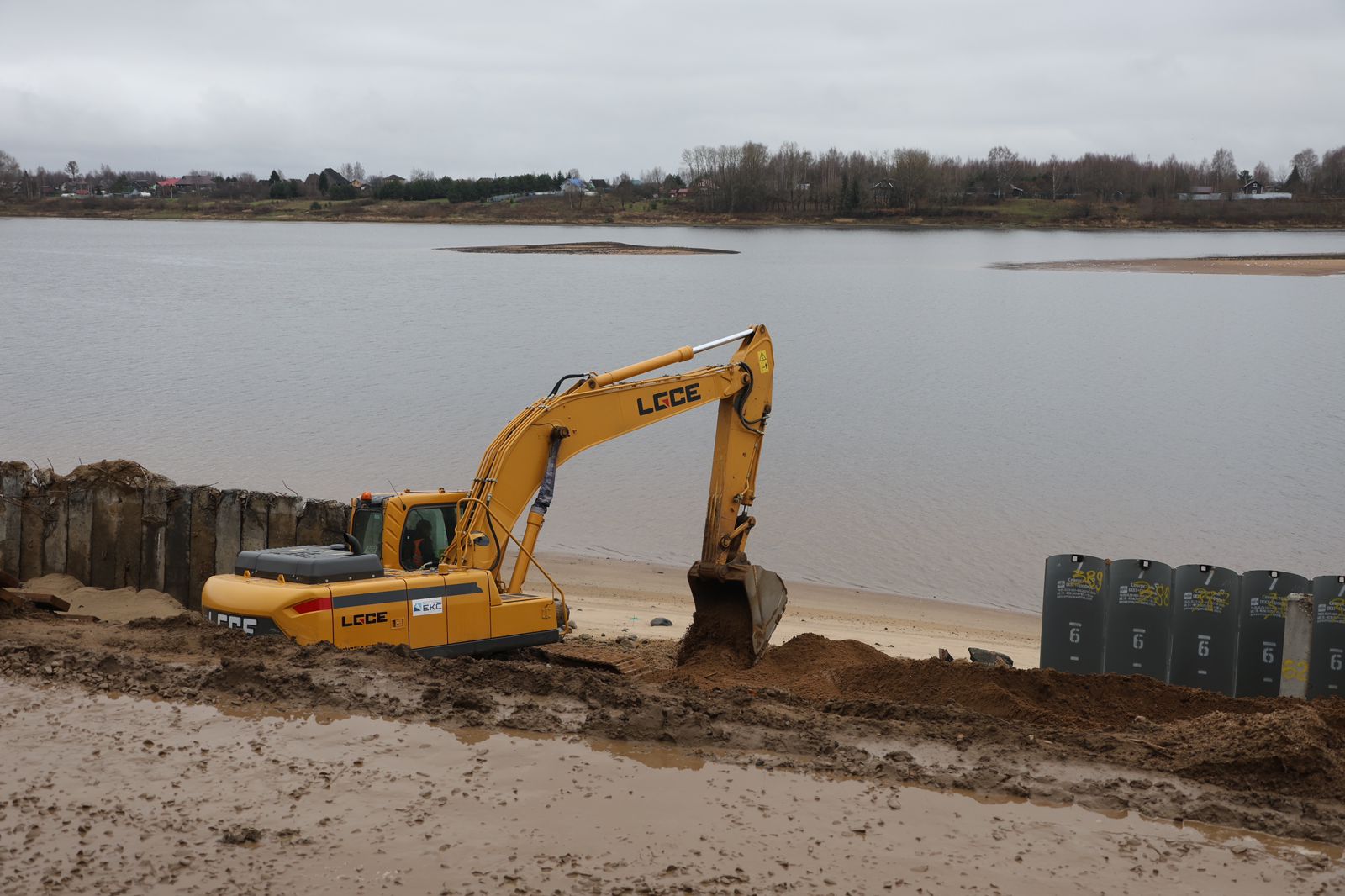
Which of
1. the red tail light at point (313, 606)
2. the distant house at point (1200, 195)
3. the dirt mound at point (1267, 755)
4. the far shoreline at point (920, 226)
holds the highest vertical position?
the distant house at point (1200, 195)

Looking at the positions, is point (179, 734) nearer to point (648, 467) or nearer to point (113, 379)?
point (648, 467)

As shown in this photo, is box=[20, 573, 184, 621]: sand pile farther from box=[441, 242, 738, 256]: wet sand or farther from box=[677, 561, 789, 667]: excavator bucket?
box=[441, 242, 738, 256]: wet sand

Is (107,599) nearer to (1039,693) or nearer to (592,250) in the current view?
(1039,693)

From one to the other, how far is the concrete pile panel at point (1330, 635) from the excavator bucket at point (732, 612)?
476 cm

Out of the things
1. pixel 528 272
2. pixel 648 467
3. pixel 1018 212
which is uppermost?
pixel 1018 212

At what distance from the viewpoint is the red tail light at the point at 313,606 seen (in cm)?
1045

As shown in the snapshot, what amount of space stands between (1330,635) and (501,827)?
7.69m

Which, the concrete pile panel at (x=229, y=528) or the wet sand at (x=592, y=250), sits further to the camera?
the wet sand at (x=592, y=250)

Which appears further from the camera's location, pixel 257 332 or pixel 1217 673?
pixel 257 332

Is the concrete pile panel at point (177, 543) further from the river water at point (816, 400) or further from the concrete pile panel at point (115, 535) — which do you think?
the river water at point (816, 400)

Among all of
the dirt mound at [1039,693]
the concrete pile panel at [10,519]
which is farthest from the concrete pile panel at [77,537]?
the dirt mound at [1039,693]

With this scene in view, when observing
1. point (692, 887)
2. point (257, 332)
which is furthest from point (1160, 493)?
point (257, 332)

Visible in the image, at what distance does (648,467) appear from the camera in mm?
27719

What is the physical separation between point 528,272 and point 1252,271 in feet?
165
